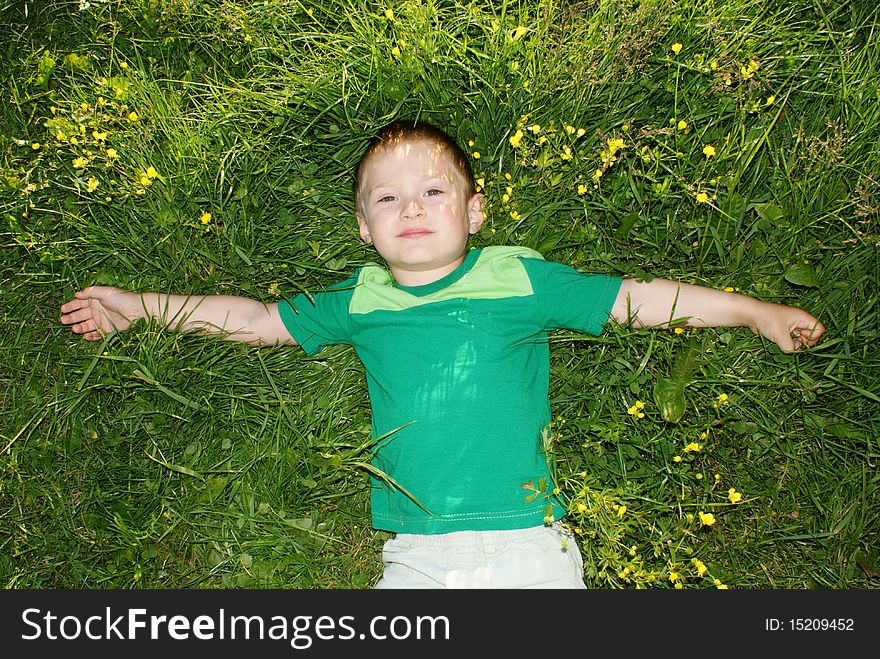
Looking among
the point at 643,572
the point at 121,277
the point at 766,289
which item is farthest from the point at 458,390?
the point at 121,277

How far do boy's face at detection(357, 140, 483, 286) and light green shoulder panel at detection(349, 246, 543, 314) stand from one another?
95 mm

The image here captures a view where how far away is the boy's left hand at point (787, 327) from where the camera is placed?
8.53 ft

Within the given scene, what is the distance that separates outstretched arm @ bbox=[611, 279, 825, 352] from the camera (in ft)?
8.51

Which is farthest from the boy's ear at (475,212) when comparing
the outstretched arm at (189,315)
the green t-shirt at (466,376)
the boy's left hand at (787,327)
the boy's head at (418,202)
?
the boy's left hand at (787,327)

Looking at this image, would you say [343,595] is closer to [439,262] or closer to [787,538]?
[439,262]

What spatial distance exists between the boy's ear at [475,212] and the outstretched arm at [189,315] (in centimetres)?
93

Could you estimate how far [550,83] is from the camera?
2.89m

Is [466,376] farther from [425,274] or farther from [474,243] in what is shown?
[474,243]

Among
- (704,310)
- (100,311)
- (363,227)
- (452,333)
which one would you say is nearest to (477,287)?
(452,333)

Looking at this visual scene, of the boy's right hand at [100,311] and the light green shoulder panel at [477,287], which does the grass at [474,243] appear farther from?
the light green shoulder panel at [477,287]

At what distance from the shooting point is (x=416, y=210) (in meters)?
2.59

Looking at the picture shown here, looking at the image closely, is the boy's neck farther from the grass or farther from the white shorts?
the white shorts

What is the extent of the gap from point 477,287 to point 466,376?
371mm

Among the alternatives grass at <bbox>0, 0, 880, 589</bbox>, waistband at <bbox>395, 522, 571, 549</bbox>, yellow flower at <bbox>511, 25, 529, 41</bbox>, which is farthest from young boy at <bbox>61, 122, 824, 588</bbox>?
yellow flower at <bbox>511, 25, 529, 41</bbox>
